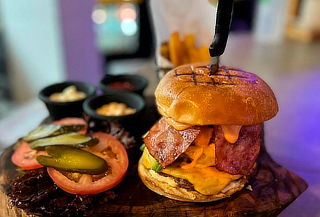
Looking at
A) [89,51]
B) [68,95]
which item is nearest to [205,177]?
[68,95]

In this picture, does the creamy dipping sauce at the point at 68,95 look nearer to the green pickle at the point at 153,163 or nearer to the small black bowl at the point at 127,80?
the small black bowl at the point at 127,80

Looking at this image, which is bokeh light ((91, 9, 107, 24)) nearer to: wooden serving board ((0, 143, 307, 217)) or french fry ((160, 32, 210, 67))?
french fry ((160, 32, 210, 67))

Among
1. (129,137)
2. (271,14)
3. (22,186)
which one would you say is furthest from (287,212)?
(271,14)

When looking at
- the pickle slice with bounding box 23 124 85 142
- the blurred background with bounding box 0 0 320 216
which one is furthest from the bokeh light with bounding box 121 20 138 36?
the pickle slice with bounding box 23 124 85 142

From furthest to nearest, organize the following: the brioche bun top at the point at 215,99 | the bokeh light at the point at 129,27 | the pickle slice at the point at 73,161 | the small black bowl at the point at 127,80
A: the bokeh light at the point at 129,27 → the small black bowl at the point at 127,80 → the pickle slice at the point at 73,161 → the brioche bun top at the point at 215,99

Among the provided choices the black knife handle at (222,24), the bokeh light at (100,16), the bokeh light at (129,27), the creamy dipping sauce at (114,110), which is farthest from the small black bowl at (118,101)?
the bokeh light at (129,27)

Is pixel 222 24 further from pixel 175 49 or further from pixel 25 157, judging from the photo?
pixel 25 157

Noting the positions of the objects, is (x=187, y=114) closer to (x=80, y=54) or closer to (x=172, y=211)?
(x=172, y=211)
